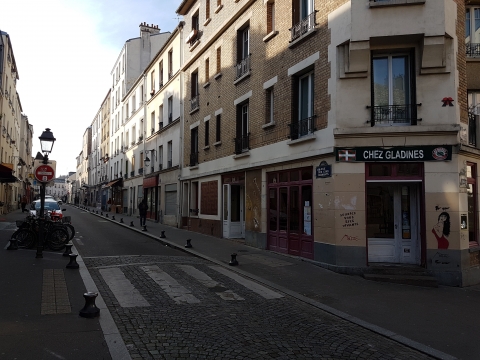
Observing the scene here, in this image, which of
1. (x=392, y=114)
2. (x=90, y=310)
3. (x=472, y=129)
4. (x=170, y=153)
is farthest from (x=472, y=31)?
(x=170, y=153)

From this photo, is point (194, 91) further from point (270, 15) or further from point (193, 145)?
point (270, 15)

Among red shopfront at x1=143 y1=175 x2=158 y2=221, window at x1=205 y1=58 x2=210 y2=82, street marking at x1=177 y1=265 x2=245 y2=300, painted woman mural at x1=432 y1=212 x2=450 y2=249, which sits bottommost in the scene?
street marking at x1=177 y1=265 x2=245 y2=300

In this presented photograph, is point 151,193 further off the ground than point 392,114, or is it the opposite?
point 392,114

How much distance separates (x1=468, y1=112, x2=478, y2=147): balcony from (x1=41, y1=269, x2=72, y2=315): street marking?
1009cm

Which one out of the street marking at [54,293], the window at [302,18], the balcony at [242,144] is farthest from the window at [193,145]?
the street marking at [54,293]

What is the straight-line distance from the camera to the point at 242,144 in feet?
50.9

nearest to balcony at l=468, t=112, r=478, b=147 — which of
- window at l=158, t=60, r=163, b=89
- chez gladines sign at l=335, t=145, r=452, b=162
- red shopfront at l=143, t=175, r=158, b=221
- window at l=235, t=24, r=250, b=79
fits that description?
chez gladines sign at l=335, t=145, r=452, b=162

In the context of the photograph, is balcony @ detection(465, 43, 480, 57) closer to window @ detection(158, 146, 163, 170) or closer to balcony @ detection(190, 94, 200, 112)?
balcony @ detection(190, 94, 200, 112)

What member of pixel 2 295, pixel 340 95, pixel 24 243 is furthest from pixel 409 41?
pixel 24 243

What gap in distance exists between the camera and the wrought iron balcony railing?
11.5m

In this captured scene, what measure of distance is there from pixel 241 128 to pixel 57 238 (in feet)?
24.9

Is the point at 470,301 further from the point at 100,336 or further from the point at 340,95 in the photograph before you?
the point at 100,336

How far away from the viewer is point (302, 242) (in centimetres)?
1167

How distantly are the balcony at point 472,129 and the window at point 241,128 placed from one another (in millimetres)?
7293
